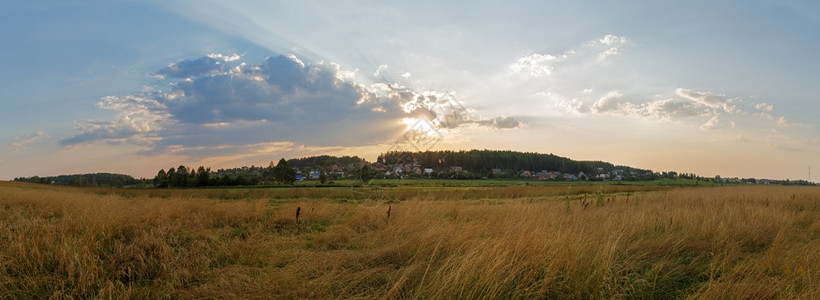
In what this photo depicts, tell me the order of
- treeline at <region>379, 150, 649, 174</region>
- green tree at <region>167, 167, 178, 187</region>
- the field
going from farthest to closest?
1. treeline at <region>379, 150, 649, 174</region>
2. green tree at <region>167, 167, 178, 187</region>
3. the field

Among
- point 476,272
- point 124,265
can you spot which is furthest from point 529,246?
point 124,265

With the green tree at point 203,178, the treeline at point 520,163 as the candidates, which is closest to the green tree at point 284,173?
the green tree at point 203,178

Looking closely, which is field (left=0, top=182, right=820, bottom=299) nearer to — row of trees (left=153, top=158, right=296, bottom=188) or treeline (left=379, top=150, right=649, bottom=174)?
row of trees (left=153, top=158, right=296, bottom=188)

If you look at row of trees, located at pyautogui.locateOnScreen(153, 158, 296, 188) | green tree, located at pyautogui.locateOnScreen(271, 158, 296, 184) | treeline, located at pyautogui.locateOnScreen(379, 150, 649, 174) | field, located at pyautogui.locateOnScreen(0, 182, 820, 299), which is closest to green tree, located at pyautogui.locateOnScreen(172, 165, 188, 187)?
row of trees, located at pyautogui.locateOnScreen(153, 158, 296, 188)

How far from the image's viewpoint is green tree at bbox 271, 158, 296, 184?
186ft

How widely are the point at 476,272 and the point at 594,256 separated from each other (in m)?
1.75

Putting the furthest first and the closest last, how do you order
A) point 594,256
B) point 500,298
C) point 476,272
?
point 594,256 < point 476,272 < point 500,298

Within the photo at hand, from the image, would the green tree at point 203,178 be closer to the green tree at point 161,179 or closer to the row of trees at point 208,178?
the row of trees at point 208,178

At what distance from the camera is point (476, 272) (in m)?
3.40

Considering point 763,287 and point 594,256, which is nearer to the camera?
point 763,287

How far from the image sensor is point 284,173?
56.7m

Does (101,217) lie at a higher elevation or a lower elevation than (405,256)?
higher

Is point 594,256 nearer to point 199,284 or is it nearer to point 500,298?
point 500,298

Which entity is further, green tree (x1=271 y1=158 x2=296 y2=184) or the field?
green tree (x1=271 y1=158 x2=296 y2=184)
